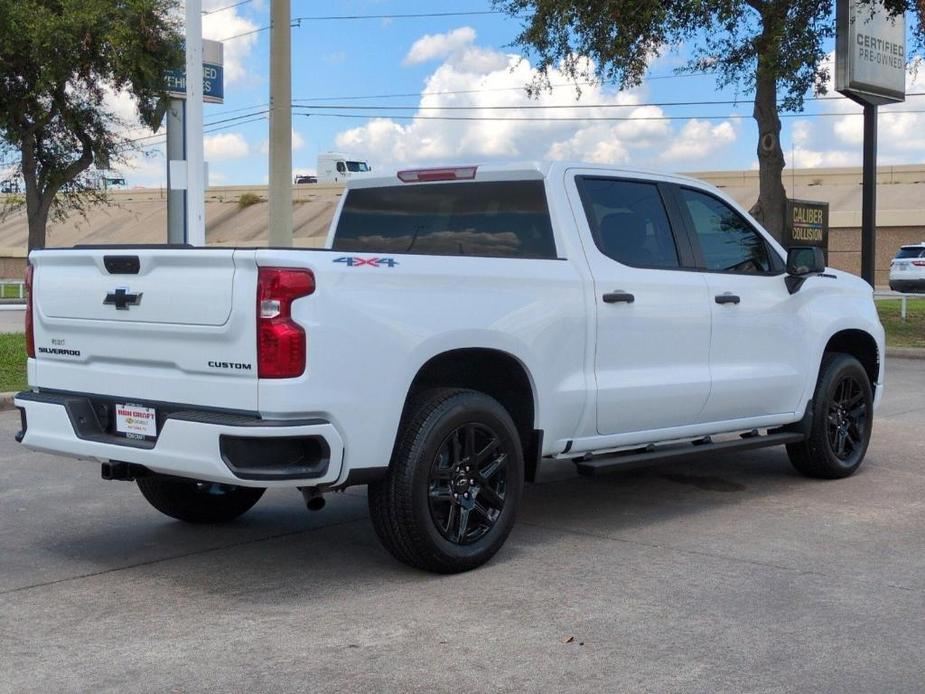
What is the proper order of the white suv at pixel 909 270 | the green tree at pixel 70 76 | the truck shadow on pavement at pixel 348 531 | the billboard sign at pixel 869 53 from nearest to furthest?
the truck shadow on pavement at pixel 348 531 → the billboard sign at pixel 869 53 → the green tree at pixel 70 76 → the white suv at pixel 909 270

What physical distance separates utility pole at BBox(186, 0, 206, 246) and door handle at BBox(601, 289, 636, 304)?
27.1 feet

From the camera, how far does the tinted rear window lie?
22.2ft

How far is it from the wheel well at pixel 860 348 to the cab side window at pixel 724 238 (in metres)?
1.00

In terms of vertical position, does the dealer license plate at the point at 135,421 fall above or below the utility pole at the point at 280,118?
below

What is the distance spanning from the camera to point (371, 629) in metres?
5.11

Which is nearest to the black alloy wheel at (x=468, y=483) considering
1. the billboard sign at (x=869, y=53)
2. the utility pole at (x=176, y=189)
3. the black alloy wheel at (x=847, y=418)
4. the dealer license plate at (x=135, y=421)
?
the dealer license plate at (x=135, y=421)

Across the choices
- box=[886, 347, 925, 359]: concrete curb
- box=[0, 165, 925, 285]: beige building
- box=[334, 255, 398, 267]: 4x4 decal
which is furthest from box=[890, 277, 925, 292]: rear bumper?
box=[334, 255, 398, 267]: 4x4 decal

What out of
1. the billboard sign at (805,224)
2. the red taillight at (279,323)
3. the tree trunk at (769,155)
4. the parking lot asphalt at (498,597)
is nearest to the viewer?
the parking lot asphalt at (498,597)

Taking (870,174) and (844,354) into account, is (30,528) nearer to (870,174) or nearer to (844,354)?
(844,354)

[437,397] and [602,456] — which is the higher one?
A: [437,397]

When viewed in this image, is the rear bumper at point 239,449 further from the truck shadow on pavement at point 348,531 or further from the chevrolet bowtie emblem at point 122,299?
the truck shadow on pavement at point 348,531

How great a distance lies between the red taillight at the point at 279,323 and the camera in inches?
206

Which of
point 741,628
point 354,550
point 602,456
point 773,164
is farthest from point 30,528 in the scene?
point 773,164

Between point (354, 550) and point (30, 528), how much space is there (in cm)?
193
